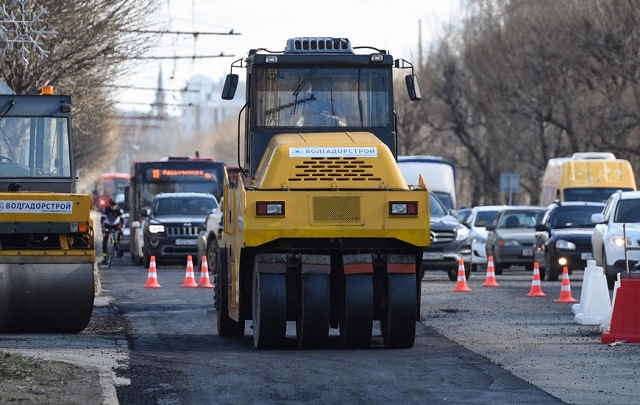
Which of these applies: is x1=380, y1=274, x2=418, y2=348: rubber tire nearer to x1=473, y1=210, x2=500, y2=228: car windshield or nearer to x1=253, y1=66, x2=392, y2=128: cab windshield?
x1=253, y1=66, x2=392, y2=128: cab windshield

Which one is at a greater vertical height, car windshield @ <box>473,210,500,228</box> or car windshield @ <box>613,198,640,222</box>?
car windshield @ <box>613,198,640,222</box>

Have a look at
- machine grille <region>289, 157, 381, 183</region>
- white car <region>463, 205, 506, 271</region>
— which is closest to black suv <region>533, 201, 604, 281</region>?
white car <region>463, 205, 506, 271</region>

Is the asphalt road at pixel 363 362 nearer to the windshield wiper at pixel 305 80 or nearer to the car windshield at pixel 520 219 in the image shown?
the windshield wiper at pixel 305 80

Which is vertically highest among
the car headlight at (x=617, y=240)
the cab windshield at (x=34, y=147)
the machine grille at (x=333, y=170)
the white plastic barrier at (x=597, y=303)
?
the cab windshield at (x=34, y=147)

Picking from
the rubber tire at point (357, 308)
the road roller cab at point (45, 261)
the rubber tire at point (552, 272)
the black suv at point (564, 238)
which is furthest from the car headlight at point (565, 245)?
the rubber tire at point (357, 308)

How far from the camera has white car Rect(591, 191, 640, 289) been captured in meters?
28.2

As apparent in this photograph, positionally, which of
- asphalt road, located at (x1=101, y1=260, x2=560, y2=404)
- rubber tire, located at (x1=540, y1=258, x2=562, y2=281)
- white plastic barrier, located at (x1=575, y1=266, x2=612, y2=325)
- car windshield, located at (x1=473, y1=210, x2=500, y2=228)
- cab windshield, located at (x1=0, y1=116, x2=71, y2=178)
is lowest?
rubber tire, located at (x1=540, y1=258, x2=562, y2=281)

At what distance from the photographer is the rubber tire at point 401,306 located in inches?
652

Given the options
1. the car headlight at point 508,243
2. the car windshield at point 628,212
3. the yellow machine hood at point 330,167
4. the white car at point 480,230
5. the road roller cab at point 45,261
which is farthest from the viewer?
the white car at point 480,230

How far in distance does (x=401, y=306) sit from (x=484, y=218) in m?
26.9

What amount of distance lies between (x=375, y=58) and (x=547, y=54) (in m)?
46.9

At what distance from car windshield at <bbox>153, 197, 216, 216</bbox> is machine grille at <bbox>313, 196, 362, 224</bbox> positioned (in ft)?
76.9

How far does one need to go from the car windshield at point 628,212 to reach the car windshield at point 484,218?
13568 millimetres

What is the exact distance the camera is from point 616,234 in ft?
93.1
